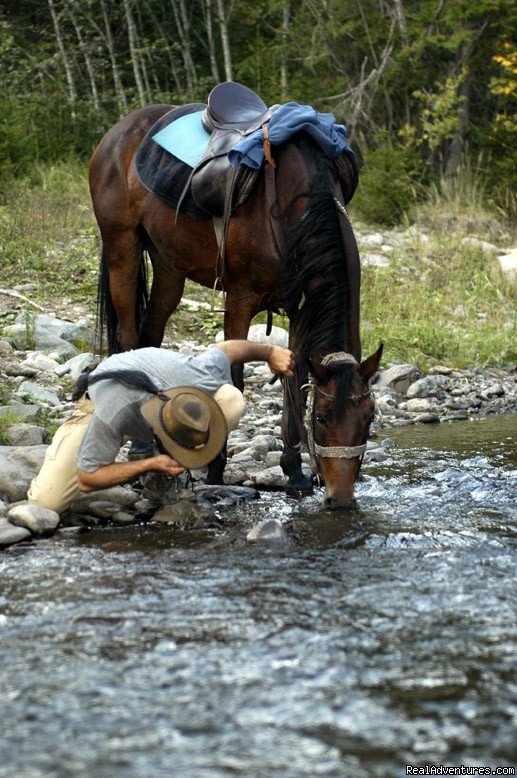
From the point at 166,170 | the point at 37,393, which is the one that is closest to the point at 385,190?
the point at 37,393

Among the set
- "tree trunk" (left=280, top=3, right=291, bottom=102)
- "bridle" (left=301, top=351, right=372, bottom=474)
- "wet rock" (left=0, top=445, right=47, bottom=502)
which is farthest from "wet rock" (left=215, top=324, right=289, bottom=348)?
"tree trunk" (left=280, top=3, right=291, bottom=102)

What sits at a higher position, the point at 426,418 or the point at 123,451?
the point at 123,451

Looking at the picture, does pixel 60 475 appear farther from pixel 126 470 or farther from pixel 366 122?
pixel 366 122

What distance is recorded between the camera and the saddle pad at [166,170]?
600 centimetres

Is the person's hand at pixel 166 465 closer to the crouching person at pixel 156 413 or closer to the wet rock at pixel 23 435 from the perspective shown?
the crouching person at pixel 156 413

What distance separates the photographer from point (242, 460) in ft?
20.8

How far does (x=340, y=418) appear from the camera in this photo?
4730 mm

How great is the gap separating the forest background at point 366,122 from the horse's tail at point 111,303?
232 cm

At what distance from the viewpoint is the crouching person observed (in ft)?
15.0

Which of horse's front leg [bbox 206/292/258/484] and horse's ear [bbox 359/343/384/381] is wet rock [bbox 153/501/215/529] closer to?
horse's front leg [bbox 206/292/258/484]

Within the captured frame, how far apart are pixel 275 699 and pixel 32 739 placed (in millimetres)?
642

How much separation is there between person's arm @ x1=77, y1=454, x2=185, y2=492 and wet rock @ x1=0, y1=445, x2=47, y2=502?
0.74m

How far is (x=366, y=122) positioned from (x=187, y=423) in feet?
45.0

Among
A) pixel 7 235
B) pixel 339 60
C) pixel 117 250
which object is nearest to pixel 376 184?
pixel 339 60
